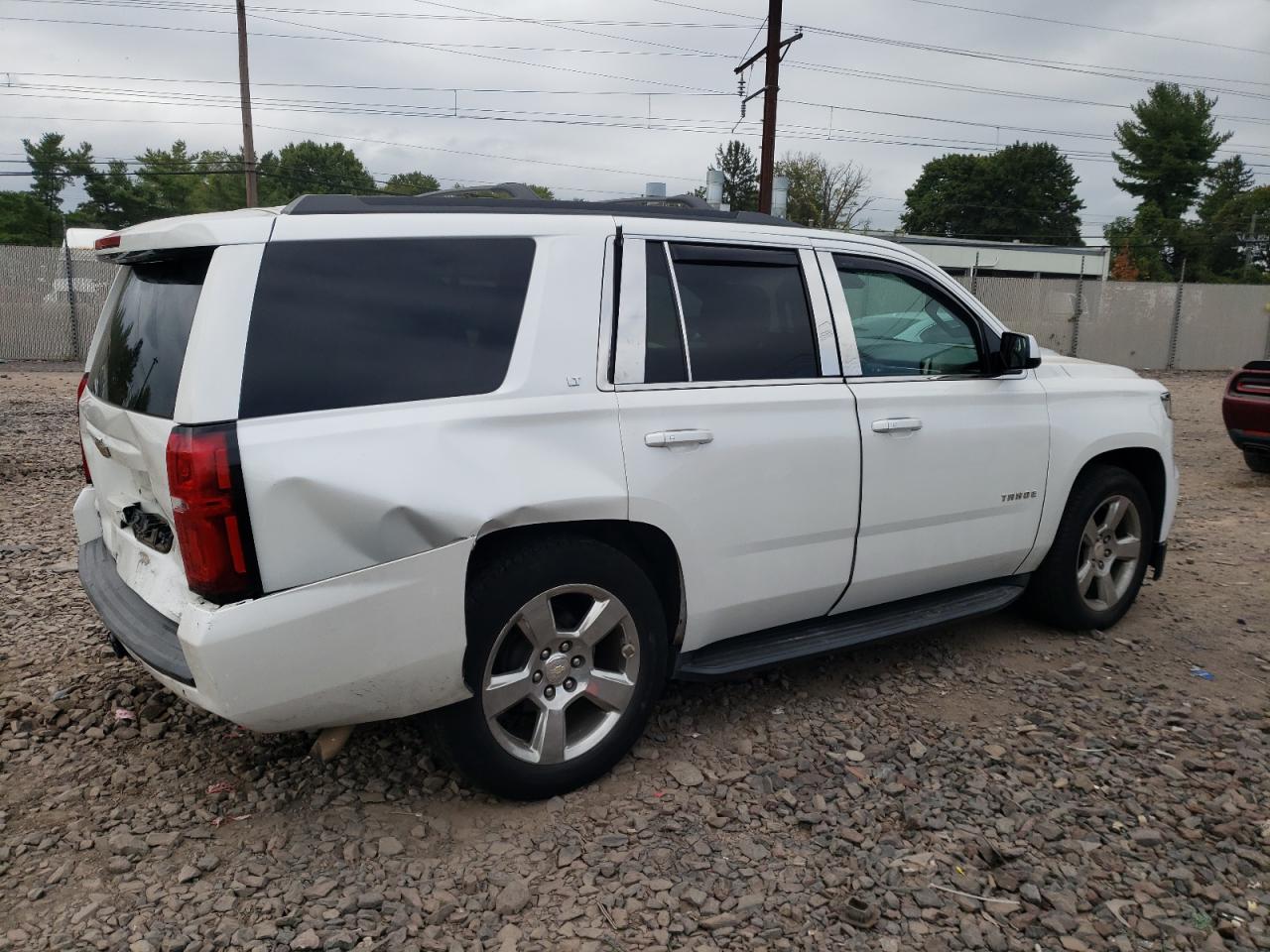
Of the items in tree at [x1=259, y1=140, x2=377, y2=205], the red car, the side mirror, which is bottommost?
the red car

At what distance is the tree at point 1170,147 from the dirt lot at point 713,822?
70383mm

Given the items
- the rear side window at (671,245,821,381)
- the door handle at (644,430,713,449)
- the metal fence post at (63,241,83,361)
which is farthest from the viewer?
the metal fence post at (63,241,83,361)

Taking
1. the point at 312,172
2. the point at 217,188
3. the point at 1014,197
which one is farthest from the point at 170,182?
the point at 1014,197

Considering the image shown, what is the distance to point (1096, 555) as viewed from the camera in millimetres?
4539

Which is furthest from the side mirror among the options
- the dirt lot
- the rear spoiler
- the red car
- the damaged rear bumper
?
the red car

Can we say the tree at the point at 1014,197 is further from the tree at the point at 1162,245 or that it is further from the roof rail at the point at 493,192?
the roof rail at the point at 493,192

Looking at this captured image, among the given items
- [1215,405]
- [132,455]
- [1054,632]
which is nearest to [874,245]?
[1054,632]

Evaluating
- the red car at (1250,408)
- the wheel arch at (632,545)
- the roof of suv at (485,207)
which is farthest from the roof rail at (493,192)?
the red car at (1250,408)

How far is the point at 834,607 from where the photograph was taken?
3.68 m

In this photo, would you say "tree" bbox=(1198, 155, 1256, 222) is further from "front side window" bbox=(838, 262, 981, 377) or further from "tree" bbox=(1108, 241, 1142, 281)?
"front side window" bbox=(838, 262, 981, 377)

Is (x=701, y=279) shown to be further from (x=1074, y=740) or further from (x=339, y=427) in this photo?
(x=1074, y=740)

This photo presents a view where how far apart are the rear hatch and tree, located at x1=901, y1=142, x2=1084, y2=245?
83026mm

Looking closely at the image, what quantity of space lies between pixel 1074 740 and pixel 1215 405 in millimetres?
13971

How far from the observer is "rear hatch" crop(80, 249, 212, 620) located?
2.60 m
